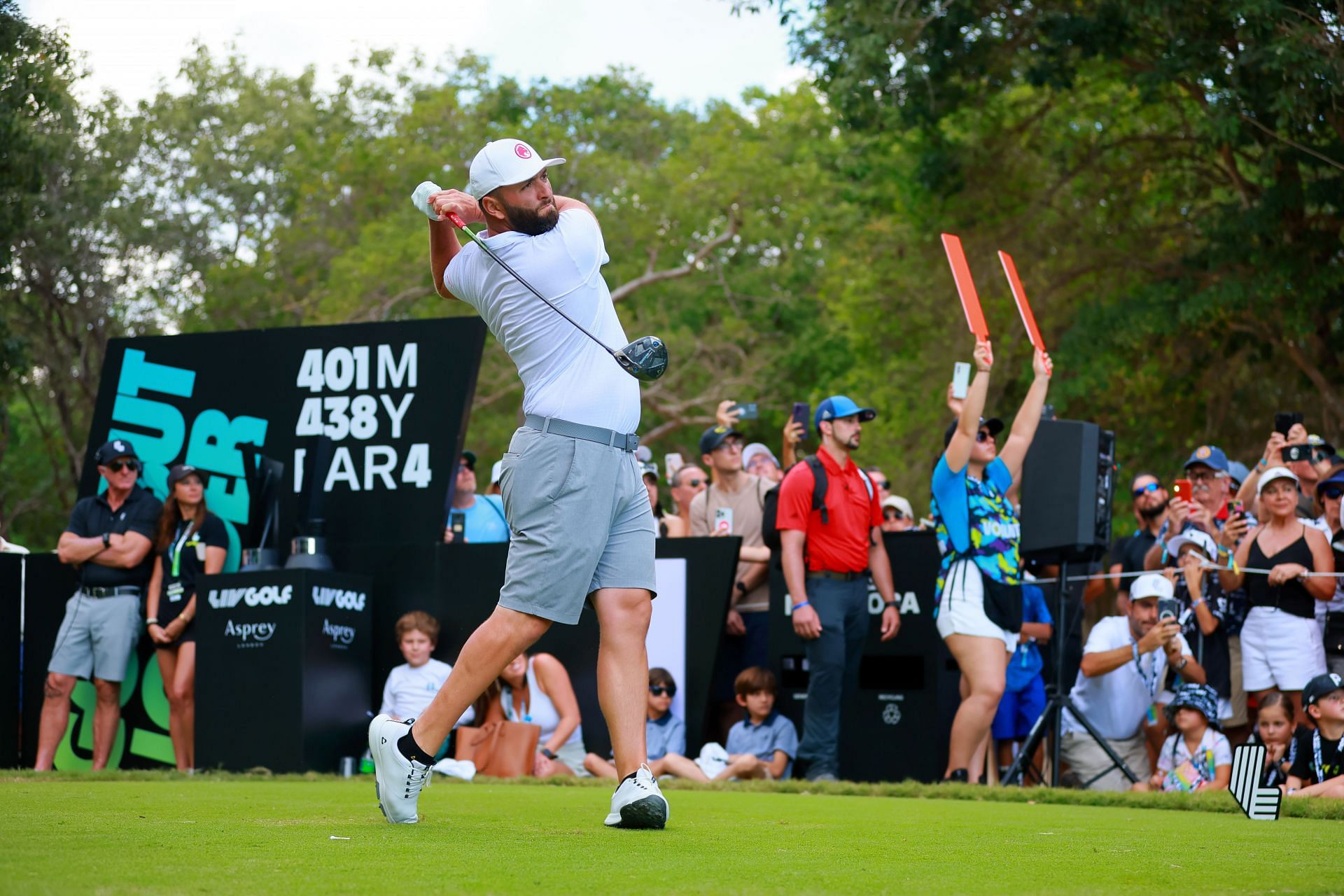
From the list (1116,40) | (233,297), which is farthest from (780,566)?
(233,297)

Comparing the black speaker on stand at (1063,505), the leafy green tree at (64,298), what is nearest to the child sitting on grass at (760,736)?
the black speaker on stand at (1063,505)

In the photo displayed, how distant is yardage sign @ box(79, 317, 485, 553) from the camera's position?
10.5m

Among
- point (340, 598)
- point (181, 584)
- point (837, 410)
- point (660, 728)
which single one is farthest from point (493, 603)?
point (837, 410)

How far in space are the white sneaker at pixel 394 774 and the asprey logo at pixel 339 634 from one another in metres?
4.73

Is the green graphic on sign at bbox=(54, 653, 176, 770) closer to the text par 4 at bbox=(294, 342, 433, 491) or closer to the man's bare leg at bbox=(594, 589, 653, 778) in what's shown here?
the text par 4 at bbox=(294, 342, 433, 491)

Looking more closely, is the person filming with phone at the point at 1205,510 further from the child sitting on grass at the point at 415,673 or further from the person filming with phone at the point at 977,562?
the child sitting on grass at the point at 415,673

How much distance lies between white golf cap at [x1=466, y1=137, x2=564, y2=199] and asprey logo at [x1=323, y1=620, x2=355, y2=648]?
507 centimetres

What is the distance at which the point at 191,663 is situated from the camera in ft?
33.7

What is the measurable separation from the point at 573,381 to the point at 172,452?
679cm

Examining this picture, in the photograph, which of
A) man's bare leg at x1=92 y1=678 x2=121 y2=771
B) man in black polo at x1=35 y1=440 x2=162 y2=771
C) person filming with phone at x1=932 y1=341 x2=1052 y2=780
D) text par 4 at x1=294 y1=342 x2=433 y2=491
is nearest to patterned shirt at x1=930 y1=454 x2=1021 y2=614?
person filming with phone at x1=932 y1=341 x2=1052 y2=780

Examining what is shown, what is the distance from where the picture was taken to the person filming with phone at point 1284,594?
344 inches

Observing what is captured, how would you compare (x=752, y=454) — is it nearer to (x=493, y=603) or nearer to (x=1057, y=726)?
(x=493, y=603)

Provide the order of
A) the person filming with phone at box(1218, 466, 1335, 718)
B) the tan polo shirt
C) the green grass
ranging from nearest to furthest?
1. the green grass
2. the person filming with phone at box(1218, 466, 1335, 718)
3. the tan polo shirt

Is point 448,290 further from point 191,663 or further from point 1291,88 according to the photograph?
point 1291,88
